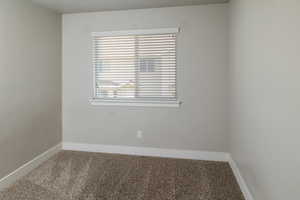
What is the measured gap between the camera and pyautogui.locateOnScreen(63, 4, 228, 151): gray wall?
9.37 ft

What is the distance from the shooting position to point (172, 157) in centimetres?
304

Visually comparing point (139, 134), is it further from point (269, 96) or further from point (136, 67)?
point (269, 96)

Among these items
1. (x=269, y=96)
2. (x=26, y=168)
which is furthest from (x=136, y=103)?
(x=269, y=96)

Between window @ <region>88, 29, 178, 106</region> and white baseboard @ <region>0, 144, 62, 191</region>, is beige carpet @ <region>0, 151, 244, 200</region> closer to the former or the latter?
white baseboard @ <region>0, 144, 62, 191</region>

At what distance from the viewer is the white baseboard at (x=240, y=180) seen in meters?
1.94

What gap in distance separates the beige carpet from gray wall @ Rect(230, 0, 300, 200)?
47cm

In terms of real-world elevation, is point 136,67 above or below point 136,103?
above

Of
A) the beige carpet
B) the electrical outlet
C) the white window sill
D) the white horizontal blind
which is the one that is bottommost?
the beige carpet

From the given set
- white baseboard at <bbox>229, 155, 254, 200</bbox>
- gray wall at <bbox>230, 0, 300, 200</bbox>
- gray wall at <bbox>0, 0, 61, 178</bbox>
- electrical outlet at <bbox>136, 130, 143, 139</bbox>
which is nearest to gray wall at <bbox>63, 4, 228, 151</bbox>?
electrical outlet at <bbox>136, 130, 143, 139</bbox>

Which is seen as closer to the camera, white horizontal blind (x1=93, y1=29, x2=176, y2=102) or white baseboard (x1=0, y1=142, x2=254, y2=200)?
white baseboard (x1=0, y1=142, x2=254, y2=200)

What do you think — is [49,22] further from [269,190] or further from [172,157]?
[269,190]

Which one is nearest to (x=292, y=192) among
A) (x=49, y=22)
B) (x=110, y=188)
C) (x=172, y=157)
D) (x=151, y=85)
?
(x=110, y=188)

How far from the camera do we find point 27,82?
2566 millimetres

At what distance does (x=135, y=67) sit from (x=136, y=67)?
0.06ft
